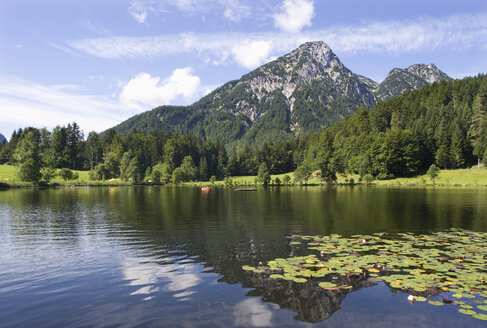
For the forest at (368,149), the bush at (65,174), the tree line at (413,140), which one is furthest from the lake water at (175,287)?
the bush at (65,174)

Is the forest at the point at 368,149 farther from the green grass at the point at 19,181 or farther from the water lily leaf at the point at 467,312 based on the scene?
the water lily leaf at the point at 467,312

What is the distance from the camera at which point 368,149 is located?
488 feet

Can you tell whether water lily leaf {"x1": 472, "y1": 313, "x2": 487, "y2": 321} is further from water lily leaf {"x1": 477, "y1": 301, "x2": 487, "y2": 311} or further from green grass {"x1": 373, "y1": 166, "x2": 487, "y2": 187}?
green grass {"x1": 373, "y1": 166, "x2": 487, "y2": 187}

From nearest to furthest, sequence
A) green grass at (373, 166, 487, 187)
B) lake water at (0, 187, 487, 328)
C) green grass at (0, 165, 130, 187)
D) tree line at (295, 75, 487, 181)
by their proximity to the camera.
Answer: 1. lake water at (0, 187, 487, 328)
2. green grass at (373, 166, 487, 187)
3. green grass at (0, 165, 130, 187)
4. tree line at (295, 75, 487, 181)

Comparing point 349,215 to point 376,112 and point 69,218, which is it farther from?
point 376,112

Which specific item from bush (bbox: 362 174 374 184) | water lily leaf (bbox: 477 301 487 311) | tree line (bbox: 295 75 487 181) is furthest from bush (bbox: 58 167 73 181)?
water lily leaf (bbox: 477 301 487 311)

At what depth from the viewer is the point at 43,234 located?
91.1 feet

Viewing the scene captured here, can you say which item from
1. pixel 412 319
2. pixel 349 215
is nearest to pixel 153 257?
pixel 412 319

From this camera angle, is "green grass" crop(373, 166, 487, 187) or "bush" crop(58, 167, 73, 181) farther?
"bush" crop(58, 167, 73, 181)

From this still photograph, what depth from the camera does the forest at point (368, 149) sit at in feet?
452

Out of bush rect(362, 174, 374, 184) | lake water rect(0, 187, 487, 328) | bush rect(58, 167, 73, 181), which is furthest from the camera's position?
bush rect(58, 167, 73, 181)

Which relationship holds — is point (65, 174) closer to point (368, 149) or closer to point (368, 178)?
point (368, 178)

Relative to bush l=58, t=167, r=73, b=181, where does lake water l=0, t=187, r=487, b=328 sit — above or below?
below

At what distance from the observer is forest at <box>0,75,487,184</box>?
452 feet
